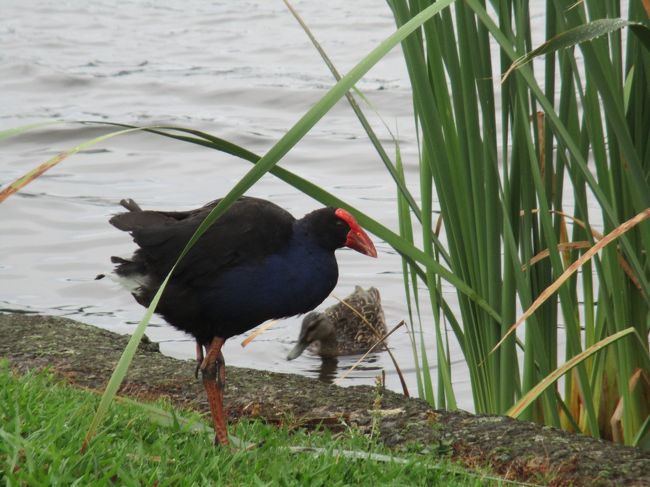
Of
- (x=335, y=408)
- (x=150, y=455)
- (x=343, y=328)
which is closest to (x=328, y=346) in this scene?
(x=343, y=328)

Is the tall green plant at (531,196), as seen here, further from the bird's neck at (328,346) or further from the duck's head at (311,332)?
the bird's neck at (328,346)

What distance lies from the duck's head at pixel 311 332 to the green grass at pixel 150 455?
337cm

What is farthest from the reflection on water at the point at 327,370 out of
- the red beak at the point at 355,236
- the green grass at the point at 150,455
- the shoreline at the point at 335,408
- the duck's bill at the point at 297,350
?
the green grass at the point at 150,455

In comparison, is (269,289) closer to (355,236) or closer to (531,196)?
(355,236)

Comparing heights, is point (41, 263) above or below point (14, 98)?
below

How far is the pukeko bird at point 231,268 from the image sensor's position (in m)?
4.29

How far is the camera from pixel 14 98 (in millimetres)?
13789

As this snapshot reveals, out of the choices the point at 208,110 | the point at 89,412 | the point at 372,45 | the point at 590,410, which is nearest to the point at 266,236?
the point at 89,412

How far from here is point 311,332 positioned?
302 inches

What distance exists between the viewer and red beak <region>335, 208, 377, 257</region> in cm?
455

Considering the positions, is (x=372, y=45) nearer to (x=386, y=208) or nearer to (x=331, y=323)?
(x=386, y=208)

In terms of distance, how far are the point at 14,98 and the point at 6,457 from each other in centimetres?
1136

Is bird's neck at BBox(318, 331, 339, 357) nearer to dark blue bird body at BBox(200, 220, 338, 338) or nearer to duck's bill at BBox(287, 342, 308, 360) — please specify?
duck's bill at BBox(287, 342, 308, 360)

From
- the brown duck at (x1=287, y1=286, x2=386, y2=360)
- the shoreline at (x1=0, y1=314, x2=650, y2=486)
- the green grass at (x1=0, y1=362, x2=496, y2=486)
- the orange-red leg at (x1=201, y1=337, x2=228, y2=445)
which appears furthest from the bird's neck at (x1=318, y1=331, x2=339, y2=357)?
the green grass at (x1=0, y1=362, x2=496, y2=486)
